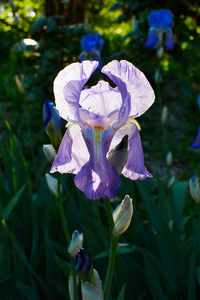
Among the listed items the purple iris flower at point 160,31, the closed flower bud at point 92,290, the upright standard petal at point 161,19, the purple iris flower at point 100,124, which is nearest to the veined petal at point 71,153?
the purple iris flower at point 100,124

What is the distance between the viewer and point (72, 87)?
2.03 feet

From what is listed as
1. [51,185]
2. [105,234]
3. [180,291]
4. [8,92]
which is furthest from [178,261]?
[8,92]

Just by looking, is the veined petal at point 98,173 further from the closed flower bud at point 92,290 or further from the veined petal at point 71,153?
the closed flower bud at point 92,290

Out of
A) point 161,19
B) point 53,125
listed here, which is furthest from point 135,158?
point 161,19

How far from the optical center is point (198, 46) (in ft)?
9.78

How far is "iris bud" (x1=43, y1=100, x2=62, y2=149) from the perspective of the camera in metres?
0.85

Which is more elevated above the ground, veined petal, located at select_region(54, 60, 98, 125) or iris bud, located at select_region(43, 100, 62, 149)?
veined petal, located at select_region(54, 60, 98, 125)

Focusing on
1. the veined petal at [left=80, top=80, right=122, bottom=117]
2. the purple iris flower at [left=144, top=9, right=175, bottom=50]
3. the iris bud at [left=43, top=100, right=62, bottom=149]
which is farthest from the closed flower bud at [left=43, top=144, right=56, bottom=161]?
the purple iris flower at [left=144, top=9, right=175, bottom=50]

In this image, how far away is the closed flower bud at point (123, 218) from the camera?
0.67 meters

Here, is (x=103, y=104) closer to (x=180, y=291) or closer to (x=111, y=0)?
(x=180, y=291)

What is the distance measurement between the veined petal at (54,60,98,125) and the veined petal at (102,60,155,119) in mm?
38

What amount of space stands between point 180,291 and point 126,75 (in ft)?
3.36

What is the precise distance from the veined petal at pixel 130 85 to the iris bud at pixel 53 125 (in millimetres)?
262

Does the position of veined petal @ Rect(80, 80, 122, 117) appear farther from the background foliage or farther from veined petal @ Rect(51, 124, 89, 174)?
the background foliage
